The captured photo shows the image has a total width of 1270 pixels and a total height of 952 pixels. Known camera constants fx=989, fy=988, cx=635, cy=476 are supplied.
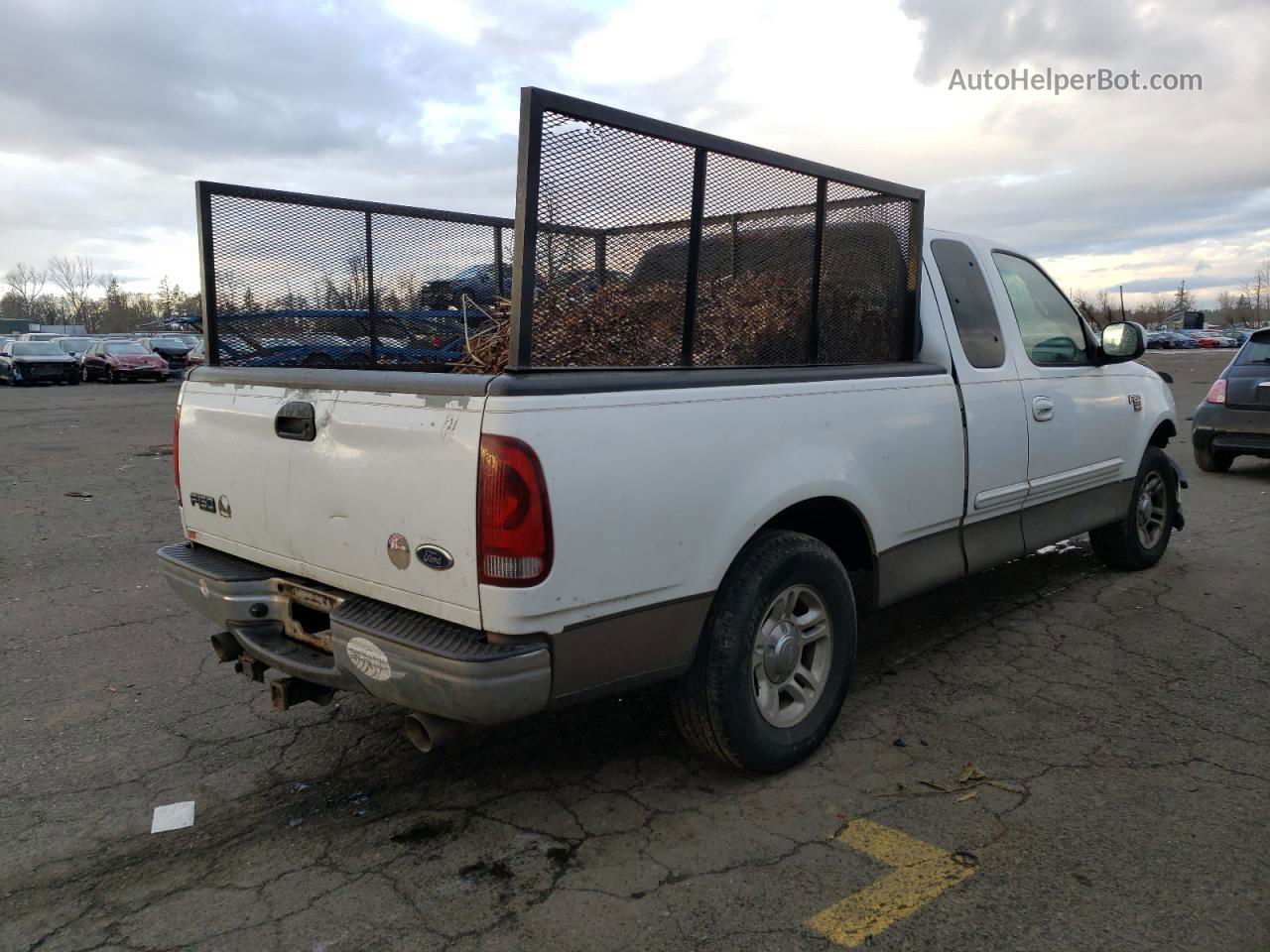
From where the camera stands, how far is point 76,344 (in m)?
35.9

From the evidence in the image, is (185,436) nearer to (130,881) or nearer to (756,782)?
(130,881)

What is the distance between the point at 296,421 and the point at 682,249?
1409 mm

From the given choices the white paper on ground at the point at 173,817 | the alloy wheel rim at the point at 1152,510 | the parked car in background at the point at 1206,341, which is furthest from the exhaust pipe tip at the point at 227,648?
the parked car in background at the point at 1206,341

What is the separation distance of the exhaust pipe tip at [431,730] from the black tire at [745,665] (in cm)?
78

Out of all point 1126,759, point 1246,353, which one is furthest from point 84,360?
point 1126,759

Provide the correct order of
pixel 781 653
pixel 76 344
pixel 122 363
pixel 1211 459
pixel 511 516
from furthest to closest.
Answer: pixel 76 344
pixel 122 363
pixel 1211 459
pixel 781 653
pixel 511 516

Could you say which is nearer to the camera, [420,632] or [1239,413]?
[420,632]

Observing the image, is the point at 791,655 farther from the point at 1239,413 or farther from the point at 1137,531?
the point at 1239,413

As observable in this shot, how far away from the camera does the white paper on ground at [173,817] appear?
10.8 ft

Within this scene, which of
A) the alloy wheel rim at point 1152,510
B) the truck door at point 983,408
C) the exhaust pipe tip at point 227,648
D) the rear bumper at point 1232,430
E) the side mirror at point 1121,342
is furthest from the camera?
the rear bumper at point 1232,430

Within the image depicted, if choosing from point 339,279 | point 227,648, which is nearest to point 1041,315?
point 339,279

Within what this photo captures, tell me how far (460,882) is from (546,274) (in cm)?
182

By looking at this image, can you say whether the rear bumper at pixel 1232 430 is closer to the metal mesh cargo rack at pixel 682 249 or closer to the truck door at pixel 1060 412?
the truck door at pixel 1060 412

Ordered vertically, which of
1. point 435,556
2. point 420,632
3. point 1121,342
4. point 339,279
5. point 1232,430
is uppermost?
point 339,279
